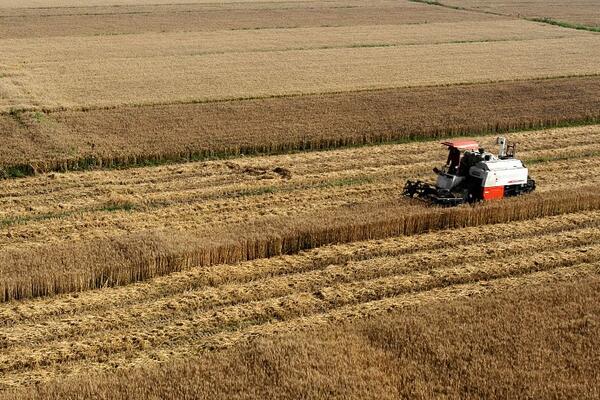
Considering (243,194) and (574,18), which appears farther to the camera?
(574,18)

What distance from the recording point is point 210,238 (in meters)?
19.2

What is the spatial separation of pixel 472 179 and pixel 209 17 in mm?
49009

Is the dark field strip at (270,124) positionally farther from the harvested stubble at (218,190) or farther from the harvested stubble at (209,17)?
the harvested stubble at (209,17)

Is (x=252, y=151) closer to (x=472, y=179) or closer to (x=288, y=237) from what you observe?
(x=472, y=179)

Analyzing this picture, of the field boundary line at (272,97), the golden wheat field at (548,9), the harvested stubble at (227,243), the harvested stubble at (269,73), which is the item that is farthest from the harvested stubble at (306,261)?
the golden wheat field at (548,9)

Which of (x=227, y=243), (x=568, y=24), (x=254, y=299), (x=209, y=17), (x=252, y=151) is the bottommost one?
(x=254, y=299)

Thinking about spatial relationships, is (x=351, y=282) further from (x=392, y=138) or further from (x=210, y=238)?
(x=392, y=138)

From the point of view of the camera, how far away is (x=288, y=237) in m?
19.1

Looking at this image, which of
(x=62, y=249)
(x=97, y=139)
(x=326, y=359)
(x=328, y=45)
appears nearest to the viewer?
(x=326, y=359)

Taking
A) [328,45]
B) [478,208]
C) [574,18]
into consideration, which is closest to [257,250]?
[478,208]

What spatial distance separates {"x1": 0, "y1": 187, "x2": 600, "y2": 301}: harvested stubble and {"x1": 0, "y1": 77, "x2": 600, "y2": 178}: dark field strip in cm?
763

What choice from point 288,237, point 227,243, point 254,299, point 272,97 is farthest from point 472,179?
point 272,97

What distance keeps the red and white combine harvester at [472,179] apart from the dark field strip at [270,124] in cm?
726

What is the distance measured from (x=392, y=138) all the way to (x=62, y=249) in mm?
14638
